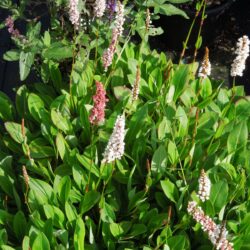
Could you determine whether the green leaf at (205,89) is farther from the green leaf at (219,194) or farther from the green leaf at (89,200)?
the green leaf at (89,200)

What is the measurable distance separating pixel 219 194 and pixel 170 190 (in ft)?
0.63

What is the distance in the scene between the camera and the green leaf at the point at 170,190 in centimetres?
219

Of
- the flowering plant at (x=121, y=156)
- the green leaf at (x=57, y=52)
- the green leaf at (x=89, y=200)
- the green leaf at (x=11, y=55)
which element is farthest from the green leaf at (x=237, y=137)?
the green leaf at (x=11, y=55)

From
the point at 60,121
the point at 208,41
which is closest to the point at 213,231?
the point at 60,121

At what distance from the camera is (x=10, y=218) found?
2.22m

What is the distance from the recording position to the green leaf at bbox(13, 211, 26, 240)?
7.11 feet

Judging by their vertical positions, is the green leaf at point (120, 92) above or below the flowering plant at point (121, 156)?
above

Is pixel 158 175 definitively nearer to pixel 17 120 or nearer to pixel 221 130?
pixel 221 130

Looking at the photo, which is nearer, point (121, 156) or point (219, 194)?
point (219, 194)

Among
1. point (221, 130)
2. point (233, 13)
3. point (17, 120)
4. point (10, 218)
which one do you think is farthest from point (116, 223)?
point (233, 13)

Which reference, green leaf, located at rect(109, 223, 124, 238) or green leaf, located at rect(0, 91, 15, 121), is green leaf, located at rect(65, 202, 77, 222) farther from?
green leaf, located at rect(0, 91, 15, 121)

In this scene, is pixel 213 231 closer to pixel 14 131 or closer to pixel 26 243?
pixel 26 243

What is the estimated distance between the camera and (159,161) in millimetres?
2268

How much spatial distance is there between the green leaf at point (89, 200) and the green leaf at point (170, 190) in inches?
10.1
